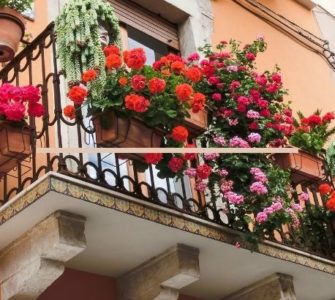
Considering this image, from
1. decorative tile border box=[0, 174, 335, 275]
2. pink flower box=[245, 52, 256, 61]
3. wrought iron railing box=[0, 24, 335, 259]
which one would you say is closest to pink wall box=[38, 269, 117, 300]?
wrought iron railing box=[0, 24, 335, 259]

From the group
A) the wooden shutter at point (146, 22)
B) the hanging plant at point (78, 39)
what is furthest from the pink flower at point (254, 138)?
the wooden shutter at point (146, 22)

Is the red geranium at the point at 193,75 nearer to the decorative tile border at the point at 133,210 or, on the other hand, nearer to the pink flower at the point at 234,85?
the pink flower at the point at 234,85

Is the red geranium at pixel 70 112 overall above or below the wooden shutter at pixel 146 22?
Answer: below

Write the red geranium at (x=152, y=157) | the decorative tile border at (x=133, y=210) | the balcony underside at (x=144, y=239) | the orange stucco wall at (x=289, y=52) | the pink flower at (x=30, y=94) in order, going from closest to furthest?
1. the decorative tile border at (x=133, y=210)
2. the balcony underside at (x=144, y=239)
3. the pink flower at (x=30, y=94)
4. the red geranium at (x=152, y=157)
5. the orange stucco wall at (x=289, y=52)

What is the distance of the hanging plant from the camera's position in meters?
5.44

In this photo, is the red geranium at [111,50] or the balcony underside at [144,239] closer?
the balcony underside at [144,239]

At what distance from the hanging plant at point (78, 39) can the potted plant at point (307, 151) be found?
193cm

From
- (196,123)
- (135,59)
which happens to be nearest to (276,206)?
(196,123)

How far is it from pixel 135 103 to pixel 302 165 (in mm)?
2134

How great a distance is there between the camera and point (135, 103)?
5020mm

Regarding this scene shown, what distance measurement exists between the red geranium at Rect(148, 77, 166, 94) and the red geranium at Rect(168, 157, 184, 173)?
0.46 m

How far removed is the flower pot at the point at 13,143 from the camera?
4812 millimetres

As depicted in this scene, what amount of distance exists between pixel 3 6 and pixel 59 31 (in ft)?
1.42

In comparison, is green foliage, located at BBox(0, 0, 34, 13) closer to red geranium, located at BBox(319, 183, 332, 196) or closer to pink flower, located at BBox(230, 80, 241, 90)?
pink flower, located at BBox(230, 80, 241, 90)
